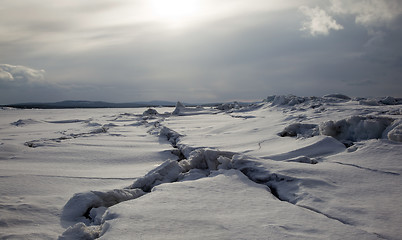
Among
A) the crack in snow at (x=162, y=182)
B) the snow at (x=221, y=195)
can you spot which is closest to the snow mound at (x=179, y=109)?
the snow at (x=221, y=195)

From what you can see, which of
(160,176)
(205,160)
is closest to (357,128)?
(205,160)

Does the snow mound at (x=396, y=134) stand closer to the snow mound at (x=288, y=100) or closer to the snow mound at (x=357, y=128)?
the snow mound at (x=357, y=128)

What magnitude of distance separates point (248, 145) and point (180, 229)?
2972mm

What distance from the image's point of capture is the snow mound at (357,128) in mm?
3420

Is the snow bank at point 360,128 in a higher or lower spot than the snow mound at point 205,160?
higher

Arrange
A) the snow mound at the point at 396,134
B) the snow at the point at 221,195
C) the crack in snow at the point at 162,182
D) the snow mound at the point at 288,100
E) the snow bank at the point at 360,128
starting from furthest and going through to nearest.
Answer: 1. the snow mound at the point at 288,100
2. the snow bank at the point at 360,128
3. the snow mound at the point at 396,134
4. the crack in snow at the point at 162,182
5. the snow at the point at 221,195

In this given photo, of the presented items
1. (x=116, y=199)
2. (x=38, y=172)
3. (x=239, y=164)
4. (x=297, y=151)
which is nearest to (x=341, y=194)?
(x=239, y=164)

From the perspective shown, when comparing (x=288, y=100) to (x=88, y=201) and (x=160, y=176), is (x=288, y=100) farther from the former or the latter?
(x=88, y=201)

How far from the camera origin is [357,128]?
140 inches

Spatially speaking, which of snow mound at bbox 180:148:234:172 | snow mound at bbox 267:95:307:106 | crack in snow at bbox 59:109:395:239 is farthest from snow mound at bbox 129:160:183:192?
snow mound at bbox 267:95:307:106

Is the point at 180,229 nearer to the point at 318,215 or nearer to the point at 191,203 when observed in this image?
the point at 191,203

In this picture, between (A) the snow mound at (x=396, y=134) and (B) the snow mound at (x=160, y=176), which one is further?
(A) the snow mound at (x=396, y=134)

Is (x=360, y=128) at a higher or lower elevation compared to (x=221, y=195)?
higher

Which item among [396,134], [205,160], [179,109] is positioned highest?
[179,109]
